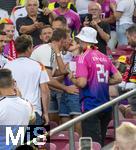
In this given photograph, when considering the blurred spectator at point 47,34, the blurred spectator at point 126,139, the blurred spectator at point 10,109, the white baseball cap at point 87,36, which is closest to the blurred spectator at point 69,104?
the white baseball cap at point 87,36

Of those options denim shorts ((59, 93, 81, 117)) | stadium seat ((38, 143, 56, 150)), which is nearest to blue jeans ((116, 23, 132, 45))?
denim shorts ((59, 93, 81, 117))

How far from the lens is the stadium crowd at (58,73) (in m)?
8.45

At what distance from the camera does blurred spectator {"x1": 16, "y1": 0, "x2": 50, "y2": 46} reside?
39.2ft

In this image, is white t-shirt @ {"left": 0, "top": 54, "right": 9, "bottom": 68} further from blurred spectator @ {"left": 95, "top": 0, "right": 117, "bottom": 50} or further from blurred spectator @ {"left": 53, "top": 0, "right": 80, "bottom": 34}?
blurred spectator @ {"left": 95, "top": 0, "right": 117, "bottom": 50}

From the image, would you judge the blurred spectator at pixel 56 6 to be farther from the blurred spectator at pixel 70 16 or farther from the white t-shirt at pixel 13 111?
the white t-shirt at pixel 13 111

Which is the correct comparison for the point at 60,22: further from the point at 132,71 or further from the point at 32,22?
the point at 132,71

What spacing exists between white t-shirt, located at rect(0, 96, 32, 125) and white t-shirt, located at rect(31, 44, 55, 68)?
223 centimetres

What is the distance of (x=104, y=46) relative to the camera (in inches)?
492

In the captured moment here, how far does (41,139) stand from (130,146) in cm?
227

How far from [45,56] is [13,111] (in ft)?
8.06

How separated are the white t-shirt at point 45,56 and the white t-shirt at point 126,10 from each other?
4.18 m

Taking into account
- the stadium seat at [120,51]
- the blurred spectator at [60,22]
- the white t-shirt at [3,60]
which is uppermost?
the blurred spectator at [60,22]

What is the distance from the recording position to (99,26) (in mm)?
12523

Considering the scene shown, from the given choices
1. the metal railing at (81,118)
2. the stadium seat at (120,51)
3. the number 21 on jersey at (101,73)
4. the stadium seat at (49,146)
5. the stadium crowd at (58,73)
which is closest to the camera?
the metal railing at (81,118)
